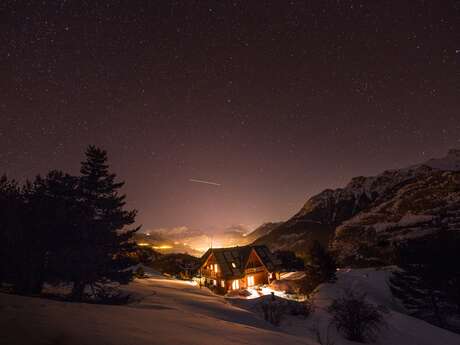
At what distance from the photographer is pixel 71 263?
16750 millimetres

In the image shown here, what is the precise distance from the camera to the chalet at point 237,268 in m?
43.6

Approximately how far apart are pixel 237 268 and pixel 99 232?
31.5m

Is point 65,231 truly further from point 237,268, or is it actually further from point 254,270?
point 254,270

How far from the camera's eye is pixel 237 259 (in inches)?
1871

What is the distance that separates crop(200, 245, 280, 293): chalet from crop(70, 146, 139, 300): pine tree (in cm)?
2509

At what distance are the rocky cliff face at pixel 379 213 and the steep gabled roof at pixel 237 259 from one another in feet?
116

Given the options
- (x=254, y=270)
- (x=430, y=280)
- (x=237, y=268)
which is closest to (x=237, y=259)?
(x=237, y=268)

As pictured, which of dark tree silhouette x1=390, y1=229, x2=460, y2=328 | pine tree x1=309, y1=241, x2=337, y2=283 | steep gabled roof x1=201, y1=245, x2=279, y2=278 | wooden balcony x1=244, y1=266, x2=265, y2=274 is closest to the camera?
dark tree silhouette x1=390, y1=229, x2=460, y2=328

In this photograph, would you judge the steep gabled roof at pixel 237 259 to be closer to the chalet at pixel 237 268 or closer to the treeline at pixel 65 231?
the chalet at pixel 237 268

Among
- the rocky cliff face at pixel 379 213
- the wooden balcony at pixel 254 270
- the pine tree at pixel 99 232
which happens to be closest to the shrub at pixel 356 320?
the pine tree at pixel 99 232

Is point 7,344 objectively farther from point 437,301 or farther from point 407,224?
point 407,224

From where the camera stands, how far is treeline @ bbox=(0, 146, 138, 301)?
14828 mm

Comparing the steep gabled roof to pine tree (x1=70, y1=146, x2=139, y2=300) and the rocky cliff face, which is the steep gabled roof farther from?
the rocky cliff face


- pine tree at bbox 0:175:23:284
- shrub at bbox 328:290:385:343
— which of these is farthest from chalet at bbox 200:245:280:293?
pine tree at bbox 0:175:23:284
